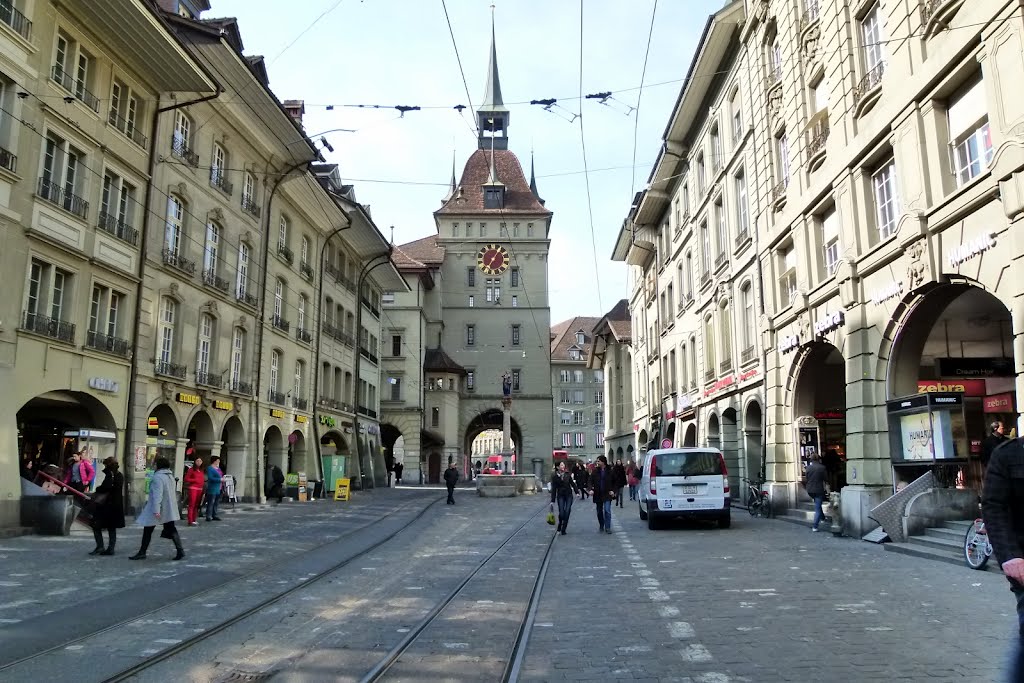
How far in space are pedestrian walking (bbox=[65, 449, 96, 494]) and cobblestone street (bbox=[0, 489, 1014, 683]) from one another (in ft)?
7.82

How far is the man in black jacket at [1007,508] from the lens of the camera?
158 inches

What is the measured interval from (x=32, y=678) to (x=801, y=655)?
18.6ft

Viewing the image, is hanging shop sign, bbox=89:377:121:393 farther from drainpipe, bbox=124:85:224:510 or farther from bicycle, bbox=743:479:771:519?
bicycle, bbox=743:479:771:519

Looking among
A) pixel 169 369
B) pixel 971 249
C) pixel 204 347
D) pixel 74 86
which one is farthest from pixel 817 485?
pixel 74 86

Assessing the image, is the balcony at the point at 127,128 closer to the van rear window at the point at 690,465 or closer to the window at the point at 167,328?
the window at the point at 167,328

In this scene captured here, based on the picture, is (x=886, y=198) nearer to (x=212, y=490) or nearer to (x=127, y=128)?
(x=212, y=490)

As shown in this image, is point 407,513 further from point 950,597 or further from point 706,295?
point 950,597

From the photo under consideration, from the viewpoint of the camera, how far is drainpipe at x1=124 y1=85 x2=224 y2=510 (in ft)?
65.7

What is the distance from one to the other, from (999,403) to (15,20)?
21397mm

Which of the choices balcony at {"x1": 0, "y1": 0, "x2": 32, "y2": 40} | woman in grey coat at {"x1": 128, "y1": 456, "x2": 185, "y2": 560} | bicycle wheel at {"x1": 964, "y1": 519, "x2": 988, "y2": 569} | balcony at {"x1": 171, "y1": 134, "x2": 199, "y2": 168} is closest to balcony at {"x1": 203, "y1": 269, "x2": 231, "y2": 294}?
balcony at {"x1": 171, "y1": 134, "x2": 199, "y2": 168}

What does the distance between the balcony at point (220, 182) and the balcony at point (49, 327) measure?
8.73m

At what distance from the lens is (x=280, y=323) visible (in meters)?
31.4

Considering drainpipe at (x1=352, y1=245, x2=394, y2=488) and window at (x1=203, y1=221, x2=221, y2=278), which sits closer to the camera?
window at (x1=203, y1=221, x2=221, y2=278)

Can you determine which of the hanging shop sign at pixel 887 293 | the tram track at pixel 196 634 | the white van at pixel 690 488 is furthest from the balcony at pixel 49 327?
the hanging shop sign at pixel 887 293
